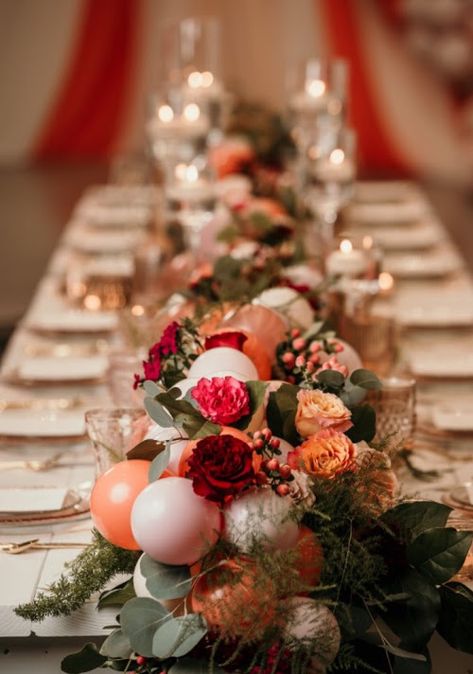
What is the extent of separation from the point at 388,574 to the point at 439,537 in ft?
0.23

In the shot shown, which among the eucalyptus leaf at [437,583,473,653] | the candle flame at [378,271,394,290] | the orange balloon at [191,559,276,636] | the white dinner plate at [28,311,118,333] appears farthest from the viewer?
the white dinner plate at [28,311,118,333]

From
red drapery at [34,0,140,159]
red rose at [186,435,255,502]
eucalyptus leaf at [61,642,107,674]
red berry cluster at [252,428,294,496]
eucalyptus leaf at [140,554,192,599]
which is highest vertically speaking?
red rose at [186,435,255,502]

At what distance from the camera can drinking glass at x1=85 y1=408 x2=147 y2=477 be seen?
5.31ft

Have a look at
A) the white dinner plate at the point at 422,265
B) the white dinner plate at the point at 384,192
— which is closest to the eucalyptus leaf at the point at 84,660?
the white dinner plate at the point at 422,265

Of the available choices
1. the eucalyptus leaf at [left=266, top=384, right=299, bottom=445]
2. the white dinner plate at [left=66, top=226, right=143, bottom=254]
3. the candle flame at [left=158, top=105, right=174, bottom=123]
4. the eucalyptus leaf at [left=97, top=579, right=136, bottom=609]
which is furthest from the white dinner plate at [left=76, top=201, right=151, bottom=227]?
the eucalyptus leaf at [left=97, top=579, right=136, bottom=609]

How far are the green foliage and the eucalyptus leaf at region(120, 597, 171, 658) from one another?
172 mm

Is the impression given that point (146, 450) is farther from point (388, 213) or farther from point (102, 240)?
point (388, 213)

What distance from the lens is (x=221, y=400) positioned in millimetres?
1363

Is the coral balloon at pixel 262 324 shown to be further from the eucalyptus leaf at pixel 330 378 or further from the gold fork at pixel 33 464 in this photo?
the gold fork at pixel 33 464

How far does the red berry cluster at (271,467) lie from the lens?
49.1 inches

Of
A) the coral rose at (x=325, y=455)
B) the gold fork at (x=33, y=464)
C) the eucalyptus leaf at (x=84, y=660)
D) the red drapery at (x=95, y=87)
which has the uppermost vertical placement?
the coral rose at (x=325, y=455)

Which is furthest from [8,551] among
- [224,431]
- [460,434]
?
[460,434]

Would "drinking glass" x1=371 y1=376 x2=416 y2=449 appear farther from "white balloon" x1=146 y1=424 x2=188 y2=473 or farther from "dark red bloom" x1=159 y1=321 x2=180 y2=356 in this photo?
"white balloon" x1=146 y1=424 x2=188 y2=473

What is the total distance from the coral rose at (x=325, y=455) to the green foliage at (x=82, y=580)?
0.24m
